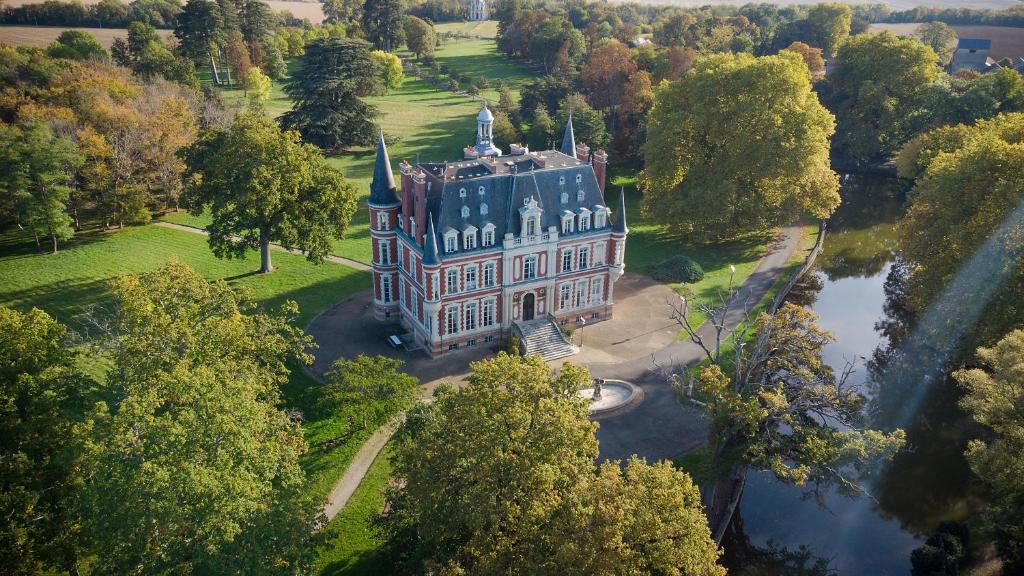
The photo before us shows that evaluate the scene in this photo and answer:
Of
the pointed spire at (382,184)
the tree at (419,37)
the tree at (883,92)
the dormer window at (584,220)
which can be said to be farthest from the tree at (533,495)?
the tree at (419,37)

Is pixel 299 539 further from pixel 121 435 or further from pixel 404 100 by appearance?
pixel 404 100

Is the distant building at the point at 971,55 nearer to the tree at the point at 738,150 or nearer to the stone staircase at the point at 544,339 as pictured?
the tree at the point at 738,150

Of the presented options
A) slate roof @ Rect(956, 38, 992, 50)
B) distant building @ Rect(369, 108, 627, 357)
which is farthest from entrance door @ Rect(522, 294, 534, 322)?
slate roof @ Rect(956, 38, 992, 50)

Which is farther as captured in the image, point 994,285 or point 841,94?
point 841,94

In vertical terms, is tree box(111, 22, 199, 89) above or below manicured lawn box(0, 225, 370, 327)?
above

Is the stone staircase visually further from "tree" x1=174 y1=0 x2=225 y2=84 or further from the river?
"tree" x1=174 y1=0 x2=225 y2=84

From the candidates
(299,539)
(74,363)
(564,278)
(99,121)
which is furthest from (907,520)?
(99,121)

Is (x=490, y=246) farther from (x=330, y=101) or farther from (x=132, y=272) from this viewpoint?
(x=330, y=101)
